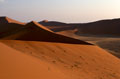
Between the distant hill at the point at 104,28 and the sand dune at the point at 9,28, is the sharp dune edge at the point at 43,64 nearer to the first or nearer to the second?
the sand dune at the point at 9,28

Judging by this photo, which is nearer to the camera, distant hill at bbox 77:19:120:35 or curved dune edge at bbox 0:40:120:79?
curved dune edge at bbox 0:40:120:79

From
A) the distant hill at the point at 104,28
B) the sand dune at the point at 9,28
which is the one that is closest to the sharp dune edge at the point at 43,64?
the sand dune at the point at 9,28

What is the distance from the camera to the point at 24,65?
3996 millimetres

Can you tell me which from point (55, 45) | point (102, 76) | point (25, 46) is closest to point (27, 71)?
point (102, 76)

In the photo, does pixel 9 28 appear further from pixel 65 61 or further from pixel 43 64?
pixel 43 64

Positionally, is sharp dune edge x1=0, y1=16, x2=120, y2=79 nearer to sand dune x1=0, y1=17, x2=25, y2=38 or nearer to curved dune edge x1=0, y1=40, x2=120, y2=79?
curved dune edge x1=0, y1=40, x2=120, y2=79

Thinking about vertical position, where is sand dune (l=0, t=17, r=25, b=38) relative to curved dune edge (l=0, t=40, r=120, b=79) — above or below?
above

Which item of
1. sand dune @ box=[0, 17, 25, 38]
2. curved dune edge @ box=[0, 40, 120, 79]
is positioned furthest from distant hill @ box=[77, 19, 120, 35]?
curved dune edge @ box=[0, 40, 120, 79]

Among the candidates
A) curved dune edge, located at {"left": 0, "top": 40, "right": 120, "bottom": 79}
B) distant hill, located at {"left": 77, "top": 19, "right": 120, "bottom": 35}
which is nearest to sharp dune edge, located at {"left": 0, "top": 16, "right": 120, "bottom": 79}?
curved dune edge, located at {"left": 0, "top": 40, "right": 120, "bottom": 79}

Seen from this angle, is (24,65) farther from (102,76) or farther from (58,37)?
(58,37)

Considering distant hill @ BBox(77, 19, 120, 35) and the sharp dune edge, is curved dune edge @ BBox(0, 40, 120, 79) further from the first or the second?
distant hill @ BBox(77, 19, 120, 35)

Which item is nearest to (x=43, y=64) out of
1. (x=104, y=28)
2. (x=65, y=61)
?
(x=65, y=61)

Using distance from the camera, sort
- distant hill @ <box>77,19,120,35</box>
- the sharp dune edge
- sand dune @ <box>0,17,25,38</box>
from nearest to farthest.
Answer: the sharp dune edge
sand dune @ <box>0,17,25,38</box>
distant hill @ <box>77,19,120,35</box>

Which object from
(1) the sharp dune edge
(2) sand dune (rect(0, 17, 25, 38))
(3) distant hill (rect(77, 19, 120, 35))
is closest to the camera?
(1) the sharp dune edge
